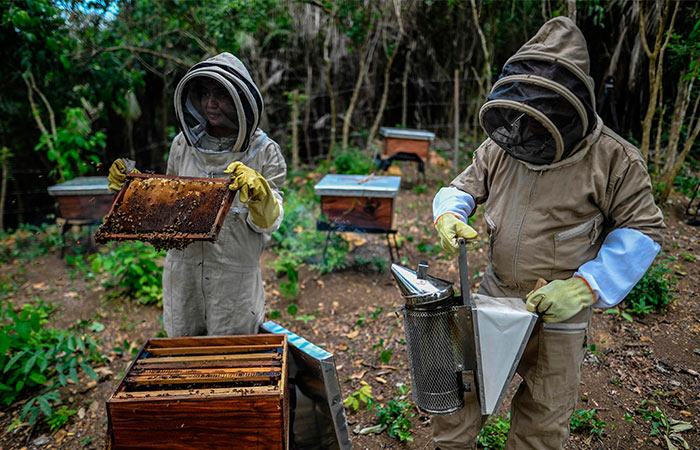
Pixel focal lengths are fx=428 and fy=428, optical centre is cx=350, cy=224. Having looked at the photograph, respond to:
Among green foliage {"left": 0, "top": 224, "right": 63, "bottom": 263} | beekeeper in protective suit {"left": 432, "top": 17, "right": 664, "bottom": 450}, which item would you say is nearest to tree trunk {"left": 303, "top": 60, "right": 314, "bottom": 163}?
green foliage {"left": 0, "top": 224, "right": 63, "bottom": 263}

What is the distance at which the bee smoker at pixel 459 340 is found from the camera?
1740mm

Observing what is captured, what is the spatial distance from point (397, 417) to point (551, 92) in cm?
220

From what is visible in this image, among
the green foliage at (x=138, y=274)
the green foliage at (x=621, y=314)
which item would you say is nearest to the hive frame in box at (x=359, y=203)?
the green foliage at (x=138, y=274)

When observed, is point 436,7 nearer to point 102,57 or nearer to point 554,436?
point 102,57

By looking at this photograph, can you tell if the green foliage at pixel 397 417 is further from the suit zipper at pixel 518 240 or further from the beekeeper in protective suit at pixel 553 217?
the suit zipper at pixel 518 240

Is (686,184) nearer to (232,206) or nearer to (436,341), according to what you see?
(436,341)

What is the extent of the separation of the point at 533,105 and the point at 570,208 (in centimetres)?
49

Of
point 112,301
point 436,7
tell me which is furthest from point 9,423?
point 436,7

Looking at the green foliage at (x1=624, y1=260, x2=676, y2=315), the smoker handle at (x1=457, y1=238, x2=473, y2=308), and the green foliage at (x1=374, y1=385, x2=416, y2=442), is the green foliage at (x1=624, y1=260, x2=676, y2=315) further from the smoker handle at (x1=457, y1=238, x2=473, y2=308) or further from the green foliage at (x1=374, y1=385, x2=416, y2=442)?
the smoker handle at (x1=457, y1=238, x2=473, y2=308)

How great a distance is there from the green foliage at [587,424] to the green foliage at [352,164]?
18.2ft

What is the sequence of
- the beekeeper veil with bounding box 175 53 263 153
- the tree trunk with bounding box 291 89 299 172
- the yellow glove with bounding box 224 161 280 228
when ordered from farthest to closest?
1. the tree trunk with bounding box 291 89 299 172
2. the beekeeper veil with bounding box 175 53 263 153
3. the yellow glove with bounding box 224 161 280 228

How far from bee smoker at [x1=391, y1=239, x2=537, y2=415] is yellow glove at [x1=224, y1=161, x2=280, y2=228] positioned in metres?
0.81

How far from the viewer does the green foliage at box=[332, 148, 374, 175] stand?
7.76m

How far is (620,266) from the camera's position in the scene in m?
1.74
